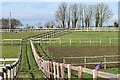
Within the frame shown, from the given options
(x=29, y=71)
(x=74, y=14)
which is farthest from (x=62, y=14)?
(x=29, y=71)

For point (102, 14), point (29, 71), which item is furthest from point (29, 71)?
point (102, 14)

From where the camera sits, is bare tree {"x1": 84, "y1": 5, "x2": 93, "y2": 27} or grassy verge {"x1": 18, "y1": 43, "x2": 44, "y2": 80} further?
bare tree {"x1": 84, "y1": 5, "x2": 93, "y2": 27}

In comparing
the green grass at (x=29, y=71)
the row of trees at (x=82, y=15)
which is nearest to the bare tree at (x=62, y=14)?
the row of trees at (x=82, y=15)

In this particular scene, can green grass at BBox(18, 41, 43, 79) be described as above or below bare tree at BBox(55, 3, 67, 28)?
below

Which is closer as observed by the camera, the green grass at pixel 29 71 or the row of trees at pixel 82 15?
the green grass at pixel 29 71

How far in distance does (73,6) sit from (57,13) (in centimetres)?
656

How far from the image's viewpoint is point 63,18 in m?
109

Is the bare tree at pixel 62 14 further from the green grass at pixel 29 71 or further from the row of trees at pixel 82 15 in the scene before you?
the green grass at pixel 29 71

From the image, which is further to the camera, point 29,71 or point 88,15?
point 88,15

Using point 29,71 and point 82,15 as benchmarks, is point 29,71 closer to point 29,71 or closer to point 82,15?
point 29,71

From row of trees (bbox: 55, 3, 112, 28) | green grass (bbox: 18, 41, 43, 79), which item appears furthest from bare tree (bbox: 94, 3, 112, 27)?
green grass (bbox: 18, 41, 43, 79)

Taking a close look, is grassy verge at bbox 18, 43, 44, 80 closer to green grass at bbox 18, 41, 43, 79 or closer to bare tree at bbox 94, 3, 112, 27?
green grass at bbox 18, 41, 43, 79

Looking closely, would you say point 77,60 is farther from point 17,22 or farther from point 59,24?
point 17,22

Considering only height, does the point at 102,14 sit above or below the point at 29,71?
above
